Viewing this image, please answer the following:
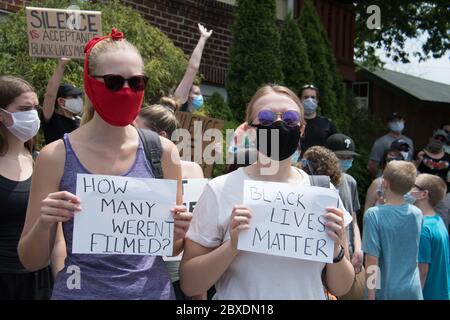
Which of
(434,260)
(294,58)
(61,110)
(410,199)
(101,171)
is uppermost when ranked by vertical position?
(294,58)

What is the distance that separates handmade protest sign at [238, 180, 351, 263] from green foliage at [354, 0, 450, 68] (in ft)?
42.8

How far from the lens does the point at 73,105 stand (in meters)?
4.85

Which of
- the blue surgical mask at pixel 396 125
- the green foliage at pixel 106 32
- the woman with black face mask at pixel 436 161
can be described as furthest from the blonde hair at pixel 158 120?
the blue surgical mask at pixel 396 125

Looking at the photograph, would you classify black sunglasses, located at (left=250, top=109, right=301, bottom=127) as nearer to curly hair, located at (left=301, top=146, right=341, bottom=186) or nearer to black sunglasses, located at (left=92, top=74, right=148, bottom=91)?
black sunglasses, located at (left=92, top=74, right=148, bottom=91)

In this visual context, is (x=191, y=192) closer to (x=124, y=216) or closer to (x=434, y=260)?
(x=124, y=216)

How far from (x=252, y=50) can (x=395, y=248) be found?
17.3 feet

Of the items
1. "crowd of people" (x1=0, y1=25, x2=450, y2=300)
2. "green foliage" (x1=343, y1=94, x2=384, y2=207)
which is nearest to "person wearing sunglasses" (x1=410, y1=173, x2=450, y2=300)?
"crowd of people" (x1=0, y1=25, x2=450, y2=300)

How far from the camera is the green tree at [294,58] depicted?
1034 cm

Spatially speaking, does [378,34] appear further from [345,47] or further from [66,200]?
[66,200]

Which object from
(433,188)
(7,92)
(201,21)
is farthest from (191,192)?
(201,21)

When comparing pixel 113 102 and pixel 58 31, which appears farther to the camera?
pixel 58 31

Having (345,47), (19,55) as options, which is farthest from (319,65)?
(19,55)

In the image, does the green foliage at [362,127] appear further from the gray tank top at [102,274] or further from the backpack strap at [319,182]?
the gray tank top at [102,274]
